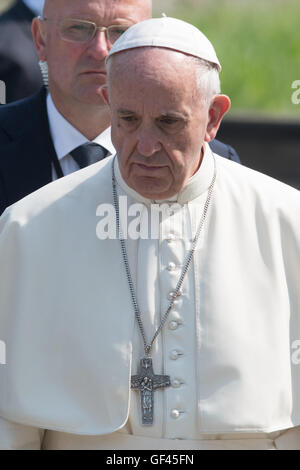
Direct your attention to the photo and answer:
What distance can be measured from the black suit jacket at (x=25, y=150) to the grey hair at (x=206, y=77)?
1.17 meters

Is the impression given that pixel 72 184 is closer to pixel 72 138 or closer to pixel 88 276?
pixel 88 276

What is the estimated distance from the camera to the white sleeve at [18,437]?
143 inches

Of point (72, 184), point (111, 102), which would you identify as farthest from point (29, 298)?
point (111, 102)

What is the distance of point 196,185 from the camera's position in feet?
12.5

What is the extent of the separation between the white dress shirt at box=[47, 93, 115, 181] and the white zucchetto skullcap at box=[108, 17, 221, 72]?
3.30 ft

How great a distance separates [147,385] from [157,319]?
0.23 meters

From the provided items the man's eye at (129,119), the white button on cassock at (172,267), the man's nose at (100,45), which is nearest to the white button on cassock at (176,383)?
the white button on cassock at (172,267)

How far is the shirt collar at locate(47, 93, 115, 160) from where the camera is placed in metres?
4.64

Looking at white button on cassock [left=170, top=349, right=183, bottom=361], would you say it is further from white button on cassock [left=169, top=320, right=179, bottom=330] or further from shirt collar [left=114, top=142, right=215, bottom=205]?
shirt collar [left=114, top=142, right=215, bottom=205]

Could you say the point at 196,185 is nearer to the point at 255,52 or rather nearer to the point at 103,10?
the point at 103,10

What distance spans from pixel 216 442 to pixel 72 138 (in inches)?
61.9

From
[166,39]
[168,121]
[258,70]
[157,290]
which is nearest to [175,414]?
[157,290]

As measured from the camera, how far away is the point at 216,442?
3.64 metres

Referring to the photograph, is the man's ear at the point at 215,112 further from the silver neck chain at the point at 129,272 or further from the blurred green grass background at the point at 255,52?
the blurred green grass background at the point at 255,52
